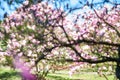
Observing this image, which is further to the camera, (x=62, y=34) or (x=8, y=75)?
(x=8, y=75)

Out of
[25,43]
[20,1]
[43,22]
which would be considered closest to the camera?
[43,22]

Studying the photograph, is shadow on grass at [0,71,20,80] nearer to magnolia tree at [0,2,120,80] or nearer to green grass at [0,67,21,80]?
green grass at [0,67,21,80]

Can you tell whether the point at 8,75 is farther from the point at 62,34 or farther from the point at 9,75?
the point at 62,34

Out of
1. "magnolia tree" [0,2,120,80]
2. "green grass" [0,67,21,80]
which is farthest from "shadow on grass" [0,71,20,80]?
"magnolia tree" [0,2,120,80]

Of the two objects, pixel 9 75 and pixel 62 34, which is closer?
pixel 62 34

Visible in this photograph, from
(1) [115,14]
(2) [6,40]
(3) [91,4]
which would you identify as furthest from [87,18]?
(3) [91,4]

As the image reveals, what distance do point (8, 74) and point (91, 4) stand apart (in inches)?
669

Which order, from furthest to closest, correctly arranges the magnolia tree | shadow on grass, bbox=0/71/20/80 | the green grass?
shadow on grass, bbox=0/71/20/80 → the green grass → the magnolia tree

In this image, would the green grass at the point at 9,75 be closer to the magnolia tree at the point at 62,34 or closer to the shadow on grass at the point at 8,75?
the shadow on grass at the point at 8,75

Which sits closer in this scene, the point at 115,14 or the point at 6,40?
the point at 115,14

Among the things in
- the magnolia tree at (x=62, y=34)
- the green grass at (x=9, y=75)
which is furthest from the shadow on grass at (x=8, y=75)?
the magnolia tree at (x=62, y=34)

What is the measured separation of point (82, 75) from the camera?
3011 cm

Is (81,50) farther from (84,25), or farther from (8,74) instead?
(8,74)

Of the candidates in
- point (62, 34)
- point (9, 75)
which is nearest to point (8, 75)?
point (9, 75)
